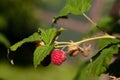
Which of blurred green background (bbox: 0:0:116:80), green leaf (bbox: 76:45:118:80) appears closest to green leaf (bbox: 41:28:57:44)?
green leaf (bbox: 76:45:118:80)

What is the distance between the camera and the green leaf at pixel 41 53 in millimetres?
938

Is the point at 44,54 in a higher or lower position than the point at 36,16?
lower

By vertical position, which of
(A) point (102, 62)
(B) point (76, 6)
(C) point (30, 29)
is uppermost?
(C) point (30, 29)

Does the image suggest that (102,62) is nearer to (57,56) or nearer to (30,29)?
(57,56)

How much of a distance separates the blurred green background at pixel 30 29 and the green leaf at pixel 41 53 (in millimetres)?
3061

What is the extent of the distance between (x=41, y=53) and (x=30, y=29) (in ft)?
12.6

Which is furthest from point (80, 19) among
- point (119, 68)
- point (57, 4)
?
point (119, 68)

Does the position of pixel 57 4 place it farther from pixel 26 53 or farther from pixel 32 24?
Result: pixel 26 53

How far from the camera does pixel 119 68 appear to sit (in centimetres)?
113

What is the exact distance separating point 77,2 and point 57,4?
3531mm

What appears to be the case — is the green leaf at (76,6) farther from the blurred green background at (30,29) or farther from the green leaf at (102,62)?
the blurred green background at (30,29)

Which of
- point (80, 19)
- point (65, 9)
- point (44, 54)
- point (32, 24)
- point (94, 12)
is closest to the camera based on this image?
point (44, 54)

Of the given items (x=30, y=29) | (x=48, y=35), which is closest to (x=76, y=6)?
(x=48, y=35)

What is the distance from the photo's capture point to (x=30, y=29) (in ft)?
15.7
